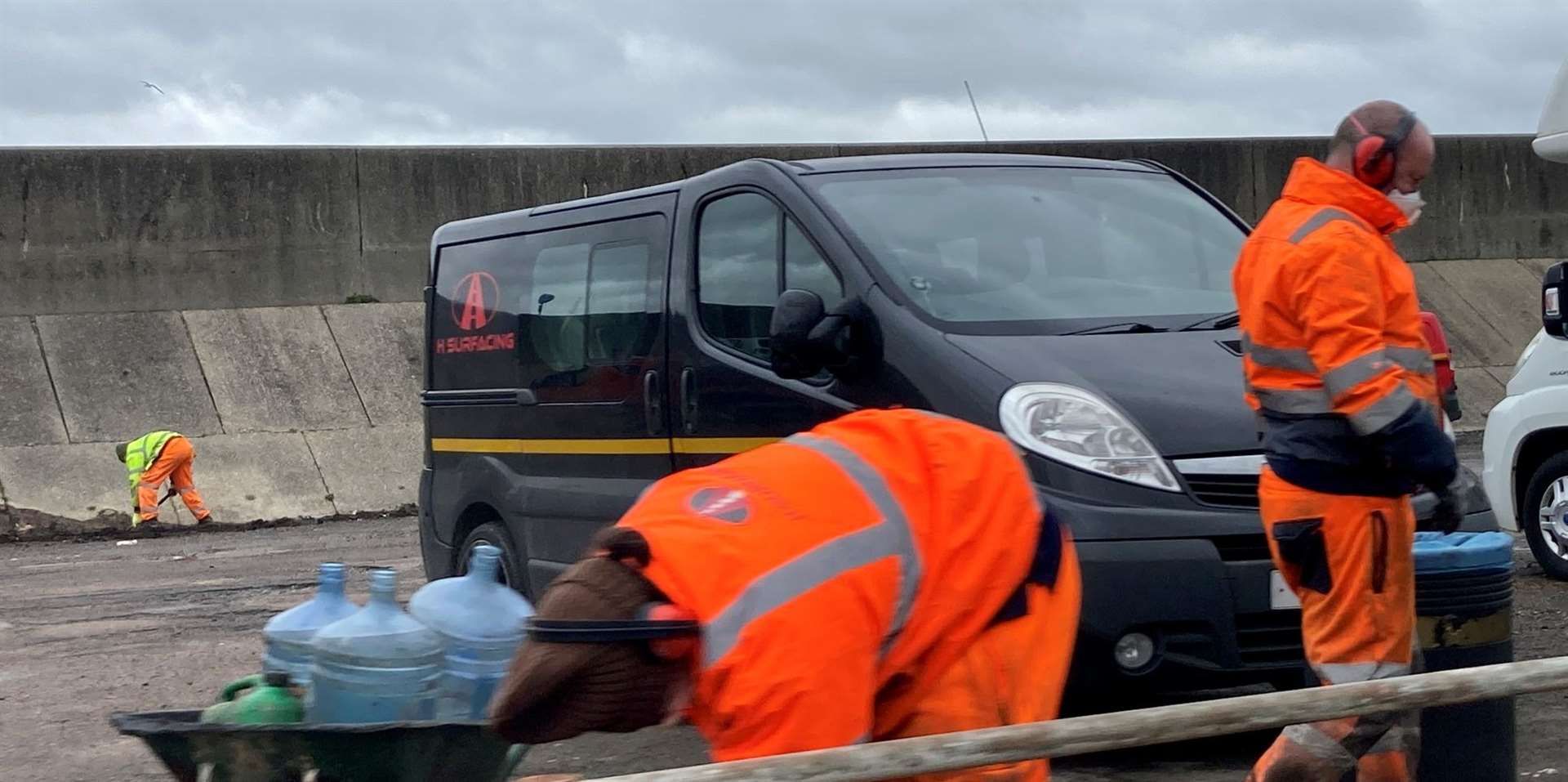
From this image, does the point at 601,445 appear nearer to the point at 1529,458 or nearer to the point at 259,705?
the point at 259,705

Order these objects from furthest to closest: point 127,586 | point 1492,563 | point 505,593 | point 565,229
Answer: point 127,586, point 565,229, point 1492,563, point 505,593

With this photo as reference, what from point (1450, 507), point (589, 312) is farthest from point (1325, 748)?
point (589, 312)

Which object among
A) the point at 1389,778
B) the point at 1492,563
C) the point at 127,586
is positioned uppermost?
the point at 1492,563

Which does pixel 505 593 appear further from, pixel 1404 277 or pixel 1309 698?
pixel 1404 277

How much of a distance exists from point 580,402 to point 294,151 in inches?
548

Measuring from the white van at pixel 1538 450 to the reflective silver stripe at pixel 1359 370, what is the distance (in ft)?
17.7

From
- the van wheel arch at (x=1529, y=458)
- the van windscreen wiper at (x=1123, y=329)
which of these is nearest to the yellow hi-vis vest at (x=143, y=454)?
the van wheel arch at (x=1529, y=458)

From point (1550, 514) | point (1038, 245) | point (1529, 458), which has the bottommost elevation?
point (1550, 514)

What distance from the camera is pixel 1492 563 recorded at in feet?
15.2

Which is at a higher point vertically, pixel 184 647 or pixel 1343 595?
pixel 1343 595

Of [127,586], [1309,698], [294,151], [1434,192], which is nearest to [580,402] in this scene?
[1309,698]

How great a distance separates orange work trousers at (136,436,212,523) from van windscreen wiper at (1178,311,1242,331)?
11.9m

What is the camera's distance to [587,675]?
2422 mm

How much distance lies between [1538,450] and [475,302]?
17.7ft
